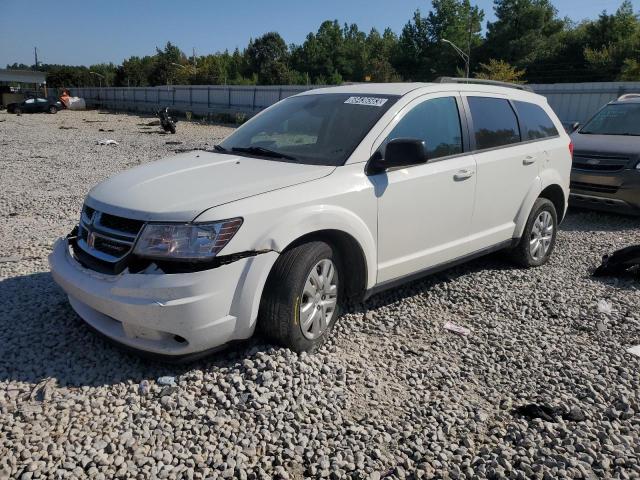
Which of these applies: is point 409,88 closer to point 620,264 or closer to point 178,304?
point 178,304

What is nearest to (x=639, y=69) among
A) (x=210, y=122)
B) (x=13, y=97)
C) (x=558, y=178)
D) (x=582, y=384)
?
(x=210, y=122)

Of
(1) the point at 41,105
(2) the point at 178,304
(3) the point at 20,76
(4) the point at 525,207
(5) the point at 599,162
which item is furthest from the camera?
(3) the point at 20,76

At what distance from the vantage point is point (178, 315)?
308 cm

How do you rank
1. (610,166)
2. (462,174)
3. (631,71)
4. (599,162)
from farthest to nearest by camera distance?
(631,71), (599,162), (610,166), (462,174)

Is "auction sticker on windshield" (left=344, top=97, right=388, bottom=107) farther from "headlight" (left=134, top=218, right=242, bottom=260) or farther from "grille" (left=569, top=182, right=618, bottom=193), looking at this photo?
"grille" (left=569, top=182, right=618, bottom=193)

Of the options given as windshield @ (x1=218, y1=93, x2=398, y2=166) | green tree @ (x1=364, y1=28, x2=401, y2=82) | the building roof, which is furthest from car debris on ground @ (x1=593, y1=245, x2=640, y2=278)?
the building roof

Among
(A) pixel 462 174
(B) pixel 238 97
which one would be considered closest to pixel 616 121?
(A) pixel 462 174

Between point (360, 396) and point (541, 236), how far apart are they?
11.1ft

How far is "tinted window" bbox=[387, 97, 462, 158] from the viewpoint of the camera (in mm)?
4203

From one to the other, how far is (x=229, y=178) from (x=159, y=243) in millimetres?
700

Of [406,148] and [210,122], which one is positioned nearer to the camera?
[406,148]

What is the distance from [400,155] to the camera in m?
3.79

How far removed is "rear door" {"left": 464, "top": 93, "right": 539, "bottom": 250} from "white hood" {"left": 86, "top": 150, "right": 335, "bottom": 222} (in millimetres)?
1705

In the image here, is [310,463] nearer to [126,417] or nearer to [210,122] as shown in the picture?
[126,417]
